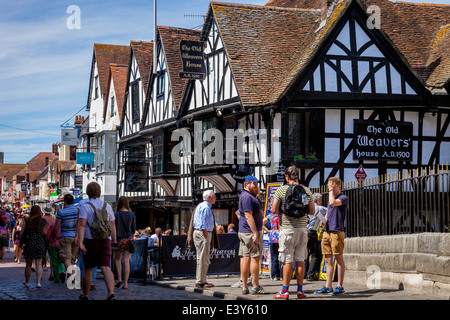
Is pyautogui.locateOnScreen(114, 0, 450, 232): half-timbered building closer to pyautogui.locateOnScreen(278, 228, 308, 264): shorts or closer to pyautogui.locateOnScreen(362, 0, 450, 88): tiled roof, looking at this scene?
pyautogui.locateOnScreen(362, 0, 450, 88): tiled roof

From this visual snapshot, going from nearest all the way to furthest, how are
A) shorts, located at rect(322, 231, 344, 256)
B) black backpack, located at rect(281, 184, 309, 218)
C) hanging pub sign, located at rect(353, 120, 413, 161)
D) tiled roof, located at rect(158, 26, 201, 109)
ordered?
black backpack, located at rect(281, 184, 309, 218) → shorts, located at rect(322, 231, 344, 256) → hanging pub sign, located at rect(353, 120, 413, 161) → tiled roof, located at rect(158, 26, 201, 109)

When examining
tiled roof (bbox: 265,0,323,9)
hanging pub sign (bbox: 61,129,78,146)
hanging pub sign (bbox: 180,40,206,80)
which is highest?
tiled roof (bbox: 265,0,323,9)

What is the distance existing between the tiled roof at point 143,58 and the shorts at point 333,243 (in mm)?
23002

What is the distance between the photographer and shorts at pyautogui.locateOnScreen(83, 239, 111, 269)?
32.9 feet

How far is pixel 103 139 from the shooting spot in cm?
3997

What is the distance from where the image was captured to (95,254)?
10.1m

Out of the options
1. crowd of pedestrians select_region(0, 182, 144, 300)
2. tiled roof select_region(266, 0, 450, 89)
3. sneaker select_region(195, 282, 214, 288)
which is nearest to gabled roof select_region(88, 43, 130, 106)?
tiled roof select_region(266, 0, 450, 89)

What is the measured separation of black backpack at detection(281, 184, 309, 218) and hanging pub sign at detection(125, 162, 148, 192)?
964 inches

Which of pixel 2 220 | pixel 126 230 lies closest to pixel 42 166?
pixel 2 220

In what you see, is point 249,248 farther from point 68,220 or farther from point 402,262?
point 68,220

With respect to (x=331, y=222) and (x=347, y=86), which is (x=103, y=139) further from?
(x=331, y=222)

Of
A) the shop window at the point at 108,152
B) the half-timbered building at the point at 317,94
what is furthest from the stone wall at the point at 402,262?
the shop window at the point at 108,152

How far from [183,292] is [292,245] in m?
3.33
